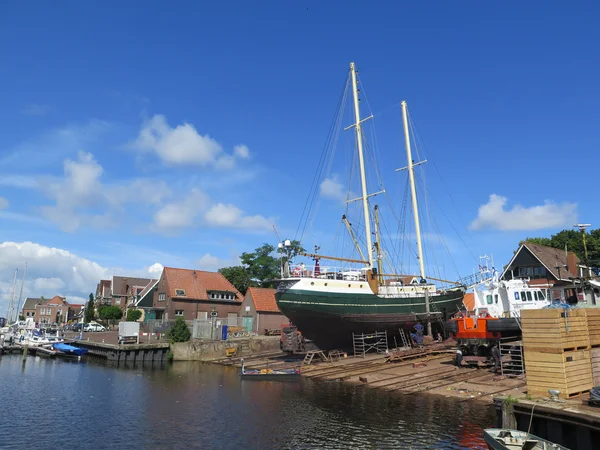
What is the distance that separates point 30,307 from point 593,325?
536ft

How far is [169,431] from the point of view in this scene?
18656mm

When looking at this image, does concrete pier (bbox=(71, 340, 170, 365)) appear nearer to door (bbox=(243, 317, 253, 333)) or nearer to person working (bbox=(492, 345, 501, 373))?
door (bbox=(243, 317, 253, 333))

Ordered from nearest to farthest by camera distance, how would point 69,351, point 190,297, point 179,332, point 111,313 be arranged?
1. point 179,332
2. point 69,351
3. point 190,297
4. point 111,313

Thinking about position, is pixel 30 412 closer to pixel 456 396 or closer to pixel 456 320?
pixel 456 396

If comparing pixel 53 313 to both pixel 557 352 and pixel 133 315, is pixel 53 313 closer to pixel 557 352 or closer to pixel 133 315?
pixel 133 315

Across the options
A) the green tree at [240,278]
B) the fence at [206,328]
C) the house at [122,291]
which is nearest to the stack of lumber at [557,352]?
the fence at [206,328]

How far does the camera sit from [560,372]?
15.1m

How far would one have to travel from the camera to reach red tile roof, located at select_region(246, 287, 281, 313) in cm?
6042

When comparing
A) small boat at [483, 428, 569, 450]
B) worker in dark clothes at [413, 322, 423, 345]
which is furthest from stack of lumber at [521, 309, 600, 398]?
worker in dark clothes at [413, 322, 423, 345]

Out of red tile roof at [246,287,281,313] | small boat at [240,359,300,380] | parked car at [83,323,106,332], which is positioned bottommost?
small boat at [240,359,300,380]

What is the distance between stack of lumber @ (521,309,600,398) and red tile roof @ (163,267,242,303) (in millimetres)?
53546

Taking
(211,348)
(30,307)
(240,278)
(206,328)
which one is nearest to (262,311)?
(206,328)

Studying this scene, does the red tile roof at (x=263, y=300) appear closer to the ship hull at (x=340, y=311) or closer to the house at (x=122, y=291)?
the ship hull at (x=340, y=311)

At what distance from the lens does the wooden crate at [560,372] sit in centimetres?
1508
